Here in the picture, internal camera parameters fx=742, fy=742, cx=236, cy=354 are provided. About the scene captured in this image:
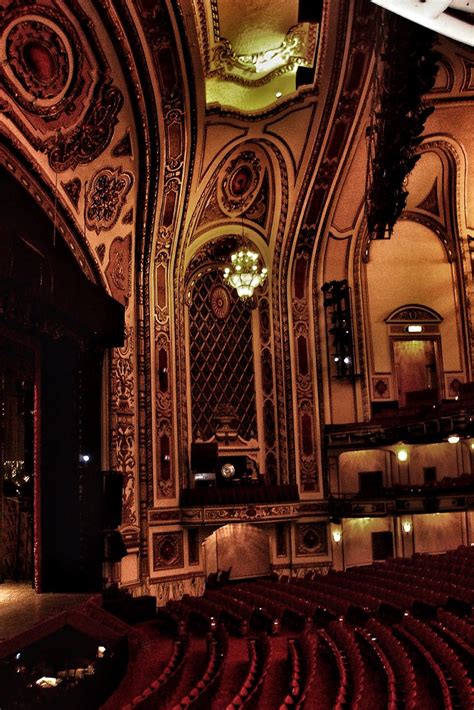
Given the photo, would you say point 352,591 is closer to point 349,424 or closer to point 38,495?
point 38,495

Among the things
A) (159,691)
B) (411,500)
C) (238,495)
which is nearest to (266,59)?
(238,495)

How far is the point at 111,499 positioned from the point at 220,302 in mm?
5126

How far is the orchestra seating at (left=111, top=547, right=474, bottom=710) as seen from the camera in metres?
4.48

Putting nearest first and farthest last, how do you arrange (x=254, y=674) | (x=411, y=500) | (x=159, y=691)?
(x=159, y=691), (x=254, y=674), (x=411, y=500)

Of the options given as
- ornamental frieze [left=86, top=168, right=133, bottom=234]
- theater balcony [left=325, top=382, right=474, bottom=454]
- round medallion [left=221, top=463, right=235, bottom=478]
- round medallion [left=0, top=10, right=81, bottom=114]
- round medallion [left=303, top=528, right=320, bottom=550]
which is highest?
round medallion [left=0, top=10, right=81, bottom=114]

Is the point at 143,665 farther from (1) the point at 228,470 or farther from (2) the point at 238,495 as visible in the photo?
(1) the point at 228,470

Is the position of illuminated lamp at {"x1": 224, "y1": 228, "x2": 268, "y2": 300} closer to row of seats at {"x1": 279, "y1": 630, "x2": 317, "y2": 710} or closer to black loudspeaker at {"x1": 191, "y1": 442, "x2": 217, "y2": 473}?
black loudspeaker at {"x1": 191, "y1": 442, "x2": 217, "y2": 473}

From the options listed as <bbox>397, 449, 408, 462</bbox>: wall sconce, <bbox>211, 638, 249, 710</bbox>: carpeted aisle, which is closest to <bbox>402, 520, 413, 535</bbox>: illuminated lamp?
<bbox>397, 449, 408, 462</bbox>: wall sconce

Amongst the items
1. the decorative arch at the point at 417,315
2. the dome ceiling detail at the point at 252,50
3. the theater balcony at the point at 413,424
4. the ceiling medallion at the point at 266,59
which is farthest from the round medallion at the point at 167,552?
the ceiling medallion at the point at 266,59

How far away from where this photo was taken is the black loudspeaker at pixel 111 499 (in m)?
8.61

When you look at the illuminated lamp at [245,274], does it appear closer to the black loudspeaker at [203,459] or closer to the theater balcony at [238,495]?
the black loudspeaker at [203,459]

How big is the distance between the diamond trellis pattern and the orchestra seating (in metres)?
3.79

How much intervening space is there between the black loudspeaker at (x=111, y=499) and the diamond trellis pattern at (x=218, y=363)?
346 centimetres

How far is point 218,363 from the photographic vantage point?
12609 millimetres
